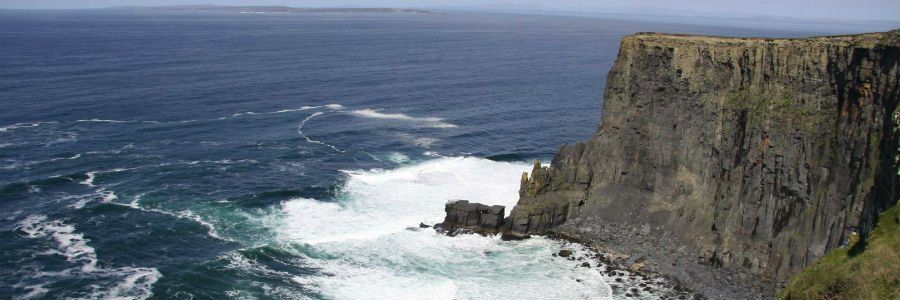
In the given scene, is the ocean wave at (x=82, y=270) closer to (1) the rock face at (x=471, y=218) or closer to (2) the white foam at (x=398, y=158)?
(1) the rock face at (x=471, y=218)

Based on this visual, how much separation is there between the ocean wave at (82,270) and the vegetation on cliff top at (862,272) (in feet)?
158

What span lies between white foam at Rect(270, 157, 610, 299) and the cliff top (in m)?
22.7

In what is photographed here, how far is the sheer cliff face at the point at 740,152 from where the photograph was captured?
184 feet

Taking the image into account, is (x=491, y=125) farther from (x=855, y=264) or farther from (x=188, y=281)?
(x=855, y=264)

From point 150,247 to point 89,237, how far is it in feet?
21.4

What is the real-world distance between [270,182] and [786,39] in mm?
58072

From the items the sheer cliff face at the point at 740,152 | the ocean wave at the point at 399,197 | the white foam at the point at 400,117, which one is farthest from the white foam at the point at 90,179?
the sheer cliff face at the point at 740,152

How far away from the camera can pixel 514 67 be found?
7520 inches

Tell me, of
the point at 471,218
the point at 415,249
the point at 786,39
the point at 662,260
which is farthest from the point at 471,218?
the point at 786,39

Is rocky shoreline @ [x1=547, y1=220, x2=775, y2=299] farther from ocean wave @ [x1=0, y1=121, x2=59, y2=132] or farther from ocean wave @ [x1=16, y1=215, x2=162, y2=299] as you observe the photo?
ocean wave @ [x1=0, y1=121, x2=59, y2=132]

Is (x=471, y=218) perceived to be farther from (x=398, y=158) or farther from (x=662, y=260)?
(x=398, y=158)

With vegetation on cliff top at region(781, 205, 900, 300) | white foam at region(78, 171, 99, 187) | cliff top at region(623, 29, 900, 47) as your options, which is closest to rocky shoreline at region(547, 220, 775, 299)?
vegetation on cliff top at region(781, 205, 900, 300)

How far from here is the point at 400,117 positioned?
127 meters

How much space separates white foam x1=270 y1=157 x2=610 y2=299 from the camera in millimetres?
63406
